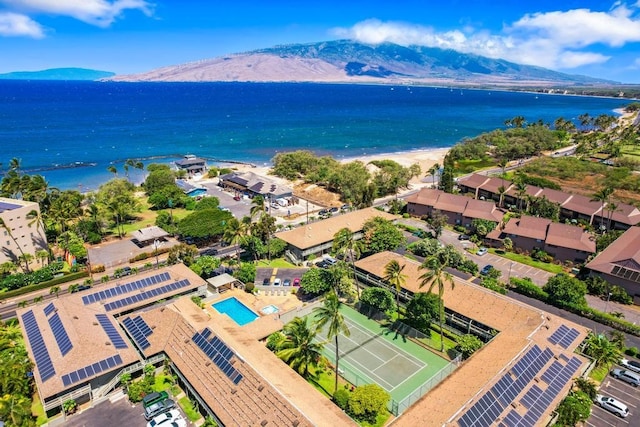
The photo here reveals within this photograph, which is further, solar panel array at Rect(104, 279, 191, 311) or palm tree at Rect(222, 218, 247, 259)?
palm tree at Rect(222, 218, 247, 259)

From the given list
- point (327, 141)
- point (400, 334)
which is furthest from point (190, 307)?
point (327, 141)

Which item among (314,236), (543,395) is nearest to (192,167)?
(314,236)

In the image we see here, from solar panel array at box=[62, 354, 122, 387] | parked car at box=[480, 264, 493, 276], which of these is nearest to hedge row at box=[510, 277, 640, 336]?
parked car at box=[480, 264, 493, 276]

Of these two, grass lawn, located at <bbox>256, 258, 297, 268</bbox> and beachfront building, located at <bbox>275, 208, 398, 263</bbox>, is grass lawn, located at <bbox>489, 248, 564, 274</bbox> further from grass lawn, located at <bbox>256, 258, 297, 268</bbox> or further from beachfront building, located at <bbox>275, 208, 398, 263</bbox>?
grass lawn, located at <bbox>256, 258, 297, 268</bbox>

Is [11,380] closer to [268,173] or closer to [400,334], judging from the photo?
[400,334]

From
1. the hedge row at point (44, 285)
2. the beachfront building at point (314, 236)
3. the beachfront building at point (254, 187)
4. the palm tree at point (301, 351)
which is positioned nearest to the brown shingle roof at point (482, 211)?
the beachfront building at point (314, 236)

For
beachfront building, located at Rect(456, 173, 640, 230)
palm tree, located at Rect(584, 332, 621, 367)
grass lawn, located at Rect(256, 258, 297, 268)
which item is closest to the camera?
palm tree, located at Rect(584, 332, 621, 367)

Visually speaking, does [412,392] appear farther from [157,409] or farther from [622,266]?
[622,266]
